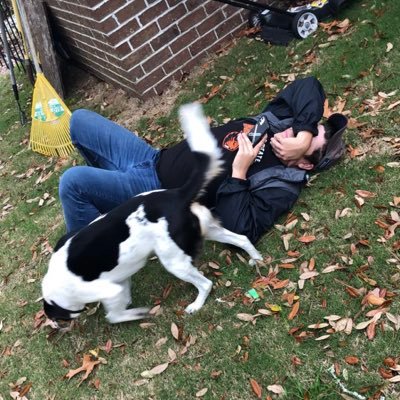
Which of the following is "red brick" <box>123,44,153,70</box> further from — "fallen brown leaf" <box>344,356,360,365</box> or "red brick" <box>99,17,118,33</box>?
"fallen brown leaf" <box>344,356,360,365</box>

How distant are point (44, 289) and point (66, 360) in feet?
1.99

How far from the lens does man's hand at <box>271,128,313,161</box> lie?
131 inches

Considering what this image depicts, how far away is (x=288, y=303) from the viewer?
301 centimetres

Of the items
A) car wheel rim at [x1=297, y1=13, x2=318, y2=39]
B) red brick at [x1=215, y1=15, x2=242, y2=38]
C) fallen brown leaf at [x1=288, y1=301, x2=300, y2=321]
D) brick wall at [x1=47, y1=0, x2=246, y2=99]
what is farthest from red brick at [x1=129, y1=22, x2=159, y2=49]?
fallen brown leaf at [x1=288, y1=301, x2=300, y2=321]

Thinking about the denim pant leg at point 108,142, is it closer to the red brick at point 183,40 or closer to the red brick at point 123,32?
the red brick at point 123,32

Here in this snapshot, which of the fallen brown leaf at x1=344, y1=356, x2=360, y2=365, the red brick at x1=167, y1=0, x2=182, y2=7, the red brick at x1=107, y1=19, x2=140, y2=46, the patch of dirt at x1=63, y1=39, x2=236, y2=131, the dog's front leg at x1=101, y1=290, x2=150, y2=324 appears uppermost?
the red brick at x1=107, y1=19, x2=140, y2=46

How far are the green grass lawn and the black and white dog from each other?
0.42 m

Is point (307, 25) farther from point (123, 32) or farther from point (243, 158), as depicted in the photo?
point (243, 158)

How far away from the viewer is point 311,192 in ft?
12.0

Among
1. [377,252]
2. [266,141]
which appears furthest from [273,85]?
[377,252]

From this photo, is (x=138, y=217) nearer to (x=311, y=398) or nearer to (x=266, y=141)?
(x=266, y=141)

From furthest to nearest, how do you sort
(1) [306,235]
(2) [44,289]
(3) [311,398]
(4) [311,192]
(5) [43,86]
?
(5) [43,86] → (4) [311,192] → (1) [306,235] → (2) [44,289] → (3) [311,398]

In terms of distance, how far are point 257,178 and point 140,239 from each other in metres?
1.02

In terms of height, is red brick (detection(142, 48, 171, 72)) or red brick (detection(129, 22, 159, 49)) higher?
red brick (detection(129, 22, 159, 49))
